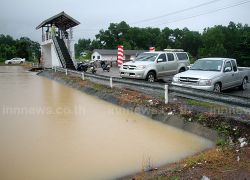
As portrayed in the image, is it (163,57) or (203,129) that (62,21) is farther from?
(203,129)

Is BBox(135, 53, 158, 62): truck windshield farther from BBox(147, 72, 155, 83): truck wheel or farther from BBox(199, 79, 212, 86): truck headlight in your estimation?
BBox(199, 79, 212, 86): truck headlight

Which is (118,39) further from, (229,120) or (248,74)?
(229,120)

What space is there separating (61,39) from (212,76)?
2492cm

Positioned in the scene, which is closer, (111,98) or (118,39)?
(111,98)

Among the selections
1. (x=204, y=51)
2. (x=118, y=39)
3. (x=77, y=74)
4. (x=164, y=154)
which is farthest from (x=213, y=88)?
(x=118, y=39)

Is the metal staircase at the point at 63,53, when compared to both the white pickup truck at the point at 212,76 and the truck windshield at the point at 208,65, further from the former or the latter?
the white pickup truck at the point at 212,76

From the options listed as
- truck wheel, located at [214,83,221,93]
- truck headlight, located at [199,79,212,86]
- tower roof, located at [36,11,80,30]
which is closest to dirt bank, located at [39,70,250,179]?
truck headlight, located at [199,79,212,86]

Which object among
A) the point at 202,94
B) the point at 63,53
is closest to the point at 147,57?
the point at 202,94

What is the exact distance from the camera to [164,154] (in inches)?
265

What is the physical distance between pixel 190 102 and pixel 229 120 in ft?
9.08

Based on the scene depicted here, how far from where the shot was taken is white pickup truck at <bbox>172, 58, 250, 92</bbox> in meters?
12.0

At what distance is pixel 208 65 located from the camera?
536 inches

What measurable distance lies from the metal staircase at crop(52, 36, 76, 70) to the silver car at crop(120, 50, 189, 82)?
14875mm

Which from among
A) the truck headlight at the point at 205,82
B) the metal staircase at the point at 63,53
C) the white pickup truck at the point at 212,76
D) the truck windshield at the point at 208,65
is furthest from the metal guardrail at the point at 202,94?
the metal staircase at the point at 63,53
